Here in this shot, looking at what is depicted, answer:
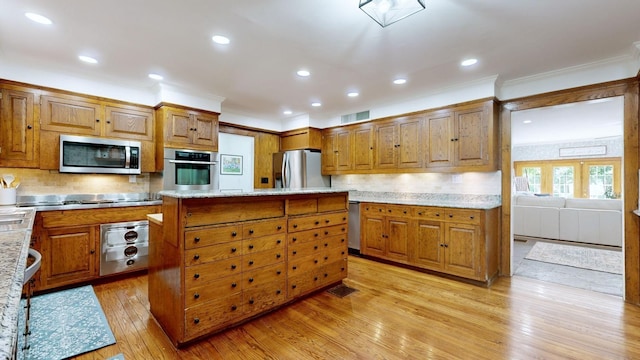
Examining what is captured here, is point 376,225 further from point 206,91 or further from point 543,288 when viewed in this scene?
point 206,91

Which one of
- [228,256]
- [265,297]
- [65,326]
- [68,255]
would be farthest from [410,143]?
[68,255]

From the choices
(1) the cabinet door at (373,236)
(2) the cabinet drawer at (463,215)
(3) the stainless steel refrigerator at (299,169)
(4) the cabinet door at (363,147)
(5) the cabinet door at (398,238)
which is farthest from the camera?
(3) the stainless steel refrigerator at (299,169)

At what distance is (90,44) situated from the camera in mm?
2699

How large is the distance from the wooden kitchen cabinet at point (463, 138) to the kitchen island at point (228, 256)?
202cm

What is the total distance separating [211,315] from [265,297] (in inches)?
19.4

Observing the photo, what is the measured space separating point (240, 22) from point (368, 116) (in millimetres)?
2992

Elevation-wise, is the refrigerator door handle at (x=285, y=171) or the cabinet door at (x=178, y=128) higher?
the cabinet door at (x=178, y=128)

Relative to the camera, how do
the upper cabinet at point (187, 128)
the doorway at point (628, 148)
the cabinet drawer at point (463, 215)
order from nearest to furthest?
the doorway at point (628, 148) → the cabinet drawer at point (463, 215) → the upper cabinet at point (187, 128)

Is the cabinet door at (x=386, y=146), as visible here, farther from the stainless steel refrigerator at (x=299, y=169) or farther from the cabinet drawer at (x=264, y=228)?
the cabinet drawer at (x=264, y=228)

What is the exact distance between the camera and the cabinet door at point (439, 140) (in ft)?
13.0

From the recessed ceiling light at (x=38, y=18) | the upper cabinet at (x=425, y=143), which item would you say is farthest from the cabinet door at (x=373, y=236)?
the recessed ceiling light at (x=38, y=18)

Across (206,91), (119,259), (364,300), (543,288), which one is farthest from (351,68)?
(119,259)

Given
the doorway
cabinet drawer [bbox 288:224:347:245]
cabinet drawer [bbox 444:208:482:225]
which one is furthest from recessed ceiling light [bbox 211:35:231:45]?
the doorway

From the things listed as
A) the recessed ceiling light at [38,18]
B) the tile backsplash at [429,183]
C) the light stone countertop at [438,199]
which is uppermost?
the recessed ceiling light at [38,18]
